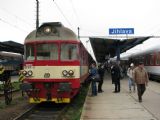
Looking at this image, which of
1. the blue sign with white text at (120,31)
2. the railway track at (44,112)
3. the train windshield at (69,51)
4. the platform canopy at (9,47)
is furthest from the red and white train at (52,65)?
the blue sign with white text at (120,31)

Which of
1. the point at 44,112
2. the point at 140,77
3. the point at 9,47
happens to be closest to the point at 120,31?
the point at 9,47

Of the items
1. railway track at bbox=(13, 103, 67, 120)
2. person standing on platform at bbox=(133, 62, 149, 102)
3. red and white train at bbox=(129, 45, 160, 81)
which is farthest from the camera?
red and white train at bbox=(129, 45, 160, 81)

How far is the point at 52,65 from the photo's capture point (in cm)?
1554

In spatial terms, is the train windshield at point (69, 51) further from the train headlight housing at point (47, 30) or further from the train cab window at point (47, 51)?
the train headlight housing at point (47, 30)

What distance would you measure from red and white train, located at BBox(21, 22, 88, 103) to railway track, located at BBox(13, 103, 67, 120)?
1.42 ft

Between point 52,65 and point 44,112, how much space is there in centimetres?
183

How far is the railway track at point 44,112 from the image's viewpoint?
45.2 feet

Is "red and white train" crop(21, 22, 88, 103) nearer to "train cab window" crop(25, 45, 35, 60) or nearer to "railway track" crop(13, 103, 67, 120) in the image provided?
"train cab window" crop(25, 45, 35, 60)

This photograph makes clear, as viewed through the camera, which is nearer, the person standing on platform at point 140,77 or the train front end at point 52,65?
the train front end at point 52,65

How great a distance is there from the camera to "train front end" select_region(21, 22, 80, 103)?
608 inches

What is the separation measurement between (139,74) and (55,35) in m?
3.75

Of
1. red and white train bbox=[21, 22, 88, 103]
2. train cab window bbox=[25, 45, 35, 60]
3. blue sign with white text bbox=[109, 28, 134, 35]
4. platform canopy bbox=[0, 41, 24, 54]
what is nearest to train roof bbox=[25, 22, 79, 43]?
red and white train bbox=[21, 22, 88, 103]

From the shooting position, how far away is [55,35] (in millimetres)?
16031

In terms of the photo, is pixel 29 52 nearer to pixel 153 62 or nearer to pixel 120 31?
pixel 153 62
